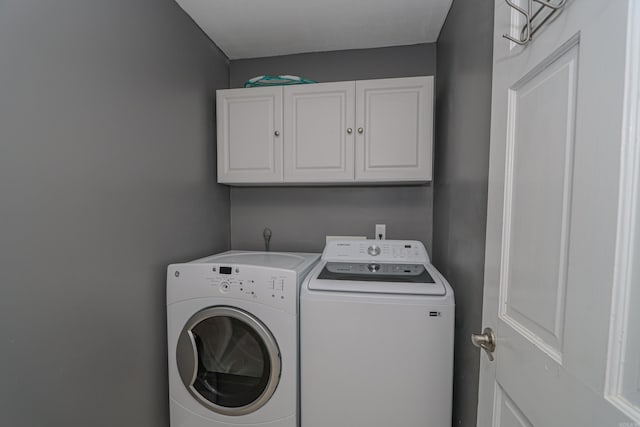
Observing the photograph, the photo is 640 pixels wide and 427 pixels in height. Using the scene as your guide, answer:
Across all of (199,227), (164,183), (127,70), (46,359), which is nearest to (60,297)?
(46,359)

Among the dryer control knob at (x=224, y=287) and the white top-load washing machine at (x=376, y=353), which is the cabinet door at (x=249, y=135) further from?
the white top-load washing machine at (x=376, y=353)

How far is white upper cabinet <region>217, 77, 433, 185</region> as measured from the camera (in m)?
1.58

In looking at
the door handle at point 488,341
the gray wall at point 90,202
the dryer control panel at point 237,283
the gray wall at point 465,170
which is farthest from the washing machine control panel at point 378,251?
the gray wall at point 90,202

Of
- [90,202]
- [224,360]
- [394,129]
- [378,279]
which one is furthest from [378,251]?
[90,202]

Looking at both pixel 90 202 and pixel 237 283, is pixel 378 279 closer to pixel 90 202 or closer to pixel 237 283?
pixel 237 283

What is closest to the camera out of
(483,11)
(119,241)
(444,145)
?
(483,11)

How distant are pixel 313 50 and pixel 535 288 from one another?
6.51ft

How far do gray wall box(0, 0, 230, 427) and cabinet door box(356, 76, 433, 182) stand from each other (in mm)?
1052

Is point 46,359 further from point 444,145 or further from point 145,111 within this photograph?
point 444,145

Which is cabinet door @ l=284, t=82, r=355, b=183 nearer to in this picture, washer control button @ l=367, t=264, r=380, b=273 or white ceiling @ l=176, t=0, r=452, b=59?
white ceiling @ l=176, t=0, r=452, b=59

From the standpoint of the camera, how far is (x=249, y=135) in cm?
176

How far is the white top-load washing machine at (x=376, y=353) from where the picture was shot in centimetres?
116

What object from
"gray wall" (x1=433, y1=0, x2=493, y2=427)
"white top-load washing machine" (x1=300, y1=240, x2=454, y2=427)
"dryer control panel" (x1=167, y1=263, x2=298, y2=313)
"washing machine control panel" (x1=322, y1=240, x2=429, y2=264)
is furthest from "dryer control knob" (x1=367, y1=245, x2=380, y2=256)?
"dryer control panel" (x1=167, y1=263, x2=298, y2=313)

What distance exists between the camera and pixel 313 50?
6.37ft
